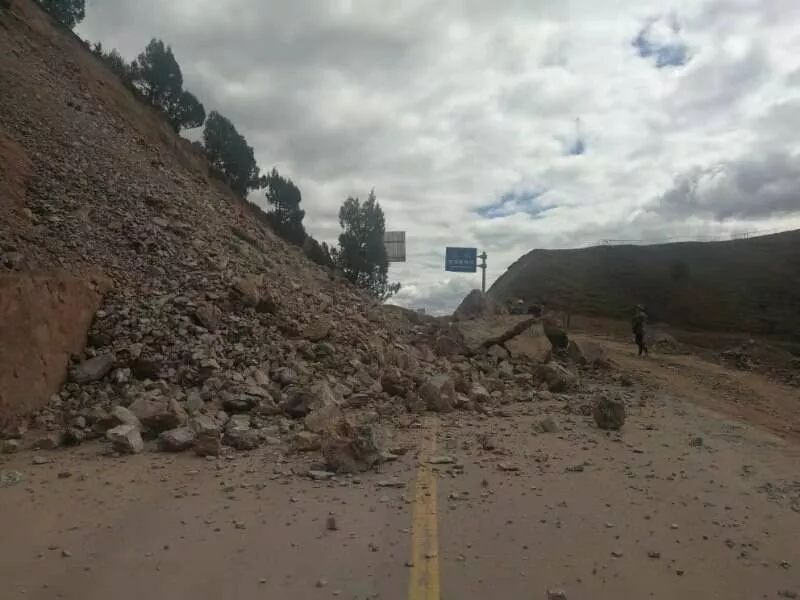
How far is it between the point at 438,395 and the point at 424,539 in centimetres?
550

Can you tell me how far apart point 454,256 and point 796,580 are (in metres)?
36.0

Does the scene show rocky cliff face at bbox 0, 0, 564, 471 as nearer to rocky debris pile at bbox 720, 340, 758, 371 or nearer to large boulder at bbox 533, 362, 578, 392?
large boulder at bbox 533, 362, 578, 392

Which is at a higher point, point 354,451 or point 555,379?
A: point 555,379

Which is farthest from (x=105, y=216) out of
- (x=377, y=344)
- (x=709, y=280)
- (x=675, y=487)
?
(x=709, y=280)

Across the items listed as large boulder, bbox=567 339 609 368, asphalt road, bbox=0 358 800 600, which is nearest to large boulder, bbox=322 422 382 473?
asphalt road, bbox=0 358 800 600

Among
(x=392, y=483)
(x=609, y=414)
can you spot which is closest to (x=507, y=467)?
(x=392, y=483)

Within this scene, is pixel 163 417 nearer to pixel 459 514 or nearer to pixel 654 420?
pixel 459 514

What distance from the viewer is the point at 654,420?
9.97 metres

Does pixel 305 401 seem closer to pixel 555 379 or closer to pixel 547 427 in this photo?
pixel 547 427

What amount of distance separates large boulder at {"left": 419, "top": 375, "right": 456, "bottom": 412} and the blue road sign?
29427mm

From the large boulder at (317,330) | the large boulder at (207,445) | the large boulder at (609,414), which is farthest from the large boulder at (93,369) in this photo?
the large boulder at (609,414)

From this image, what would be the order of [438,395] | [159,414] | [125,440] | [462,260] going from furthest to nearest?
[462,260] < [438,395] < [159,414] < [125,440]

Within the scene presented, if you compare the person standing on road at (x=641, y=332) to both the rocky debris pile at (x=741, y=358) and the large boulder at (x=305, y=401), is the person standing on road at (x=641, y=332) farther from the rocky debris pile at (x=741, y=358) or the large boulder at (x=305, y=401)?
the large boulder at (x=305, y=401)

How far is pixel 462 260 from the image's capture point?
3975 centimetres
